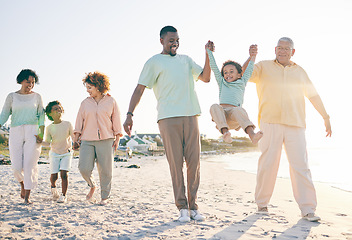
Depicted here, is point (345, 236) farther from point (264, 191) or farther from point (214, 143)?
point (214, 143)

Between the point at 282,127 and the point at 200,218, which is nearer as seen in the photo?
the point at 200,218

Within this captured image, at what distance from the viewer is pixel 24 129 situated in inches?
225

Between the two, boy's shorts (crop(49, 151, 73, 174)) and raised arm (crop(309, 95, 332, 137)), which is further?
boy's shorts (crop(49, 151, 73, 174))

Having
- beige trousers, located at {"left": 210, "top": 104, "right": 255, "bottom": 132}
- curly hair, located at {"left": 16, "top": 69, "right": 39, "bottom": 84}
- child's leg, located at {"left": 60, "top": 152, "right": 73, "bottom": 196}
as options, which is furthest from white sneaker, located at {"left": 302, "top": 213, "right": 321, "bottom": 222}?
curly hair, located at {"left": 16, "top": 69, "right": 39, "bottom": 84}

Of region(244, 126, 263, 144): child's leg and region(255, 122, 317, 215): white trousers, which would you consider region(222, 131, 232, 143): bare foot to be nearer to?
region(244, 126, 263, 144): child's leg

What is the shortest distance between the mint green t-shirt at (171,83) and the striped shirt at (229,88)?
253mm

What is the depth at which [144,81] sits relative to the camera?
14.1 ft

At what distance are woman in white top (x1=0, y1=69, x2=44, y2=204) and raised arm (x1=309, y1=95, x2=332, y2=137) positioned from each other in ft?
16.0

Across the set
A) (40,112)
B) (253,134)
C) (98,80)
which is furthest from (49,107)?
(253,134)

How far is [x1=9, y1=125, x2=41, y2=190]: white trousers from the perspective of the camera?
5660 mm

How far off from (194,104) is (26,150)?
3.40m

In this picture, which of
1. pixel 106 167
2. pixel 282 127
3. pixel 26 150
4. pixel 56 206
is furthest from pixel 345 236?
pixel 26 150

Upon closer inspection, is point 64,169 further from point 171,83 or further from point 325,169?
point 325,169

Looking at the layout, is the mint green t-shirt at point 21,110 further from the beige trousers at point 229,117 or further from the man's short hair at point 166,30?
the beige trousers at point 229,117
